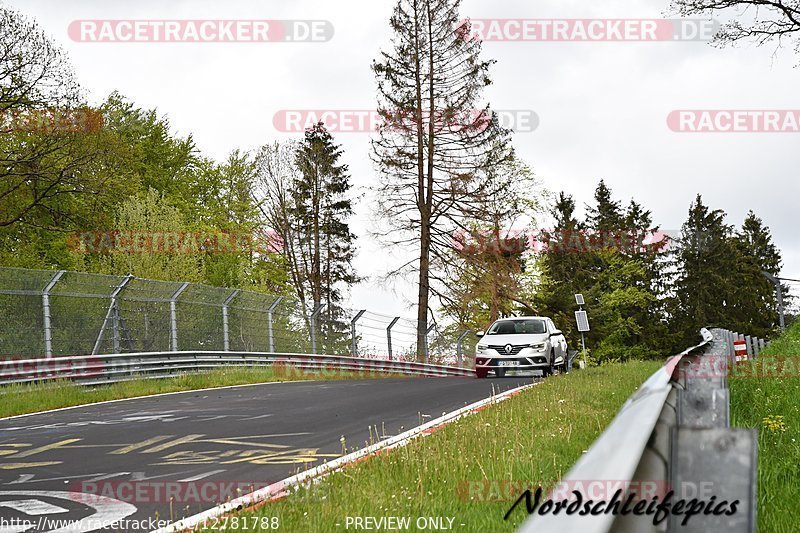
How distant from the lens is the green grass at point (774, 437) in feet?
15.4

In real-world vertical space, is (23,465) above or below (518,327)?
below

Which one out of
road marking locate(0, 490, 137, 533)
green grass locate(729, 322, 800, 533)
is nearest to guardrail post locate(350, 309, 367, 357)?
green grass locate(729, 322, 800, 533)

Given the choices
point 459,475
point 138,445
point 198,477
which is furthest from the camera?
point 138,445

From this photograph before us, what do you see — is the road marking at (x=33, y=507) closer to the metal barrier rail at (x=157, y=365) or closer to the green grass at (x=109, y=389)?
the green grass at (x=109, y=389)

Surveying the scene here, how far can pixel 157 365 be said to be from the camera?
19562mm

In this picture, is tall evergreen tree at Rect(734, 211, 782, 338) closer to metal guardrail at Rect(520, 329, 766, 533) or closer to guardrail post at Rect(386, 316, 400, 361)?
guardrail post at Rect(386, 316, 400, 361)

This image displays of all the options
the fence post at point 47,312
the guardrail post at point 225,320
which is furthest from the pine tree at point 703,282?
the fence post at point 47,312

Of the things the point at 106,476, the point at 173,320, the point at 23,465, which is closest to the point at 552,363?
the point at 173,320

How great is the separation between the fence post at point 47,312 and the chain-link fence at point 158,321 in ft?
0.06

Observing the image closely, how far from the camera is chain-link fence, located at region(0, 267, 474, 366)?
16.8m

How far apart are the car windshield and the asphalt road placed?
25.3ft

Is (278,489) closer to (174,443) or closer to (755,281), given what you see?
(174,443)

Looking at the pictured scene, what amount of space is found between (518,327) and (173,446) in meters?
15.6

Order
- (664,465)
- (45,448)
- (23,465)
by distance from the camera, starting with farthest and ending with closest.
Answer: (45,448) → (23,465) → (664,465)
